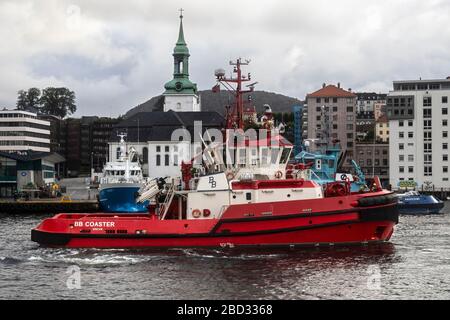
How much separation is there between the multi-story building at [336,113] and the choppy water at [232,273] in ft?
232

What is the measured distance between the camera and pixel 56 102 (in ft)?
459

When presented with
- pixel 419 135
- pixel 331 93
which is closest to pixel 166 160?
pixel 331 93

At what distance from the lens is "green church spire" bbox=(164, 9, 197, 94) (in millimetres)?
107250

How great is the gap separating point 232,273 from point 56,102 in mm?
124792

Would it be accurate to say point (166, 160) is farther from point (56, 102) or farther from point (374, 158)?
point (56, 102)

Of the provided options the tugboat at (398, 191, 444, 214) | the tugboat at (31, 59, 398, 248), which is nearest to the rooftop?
the tugboat at (398, 191, 444, 214)

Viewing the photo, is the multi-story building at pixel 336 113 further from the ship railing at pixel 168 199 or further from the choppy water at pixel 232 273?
the ship railing at pixel 168 199

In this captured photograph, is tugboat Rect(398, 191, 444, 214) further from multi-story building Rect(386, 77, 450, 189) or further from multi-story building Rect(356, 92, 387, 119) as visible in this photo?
multi-story building Rect(356, 92, 387, 119)

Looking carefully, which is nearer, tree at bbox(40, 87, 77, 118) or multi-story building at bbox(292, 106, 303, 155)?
multi-story building at bbox(292, 106, 303, 155)

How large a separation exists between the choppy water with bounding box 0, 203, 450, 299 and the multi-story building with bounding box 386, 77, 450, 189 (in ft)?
182

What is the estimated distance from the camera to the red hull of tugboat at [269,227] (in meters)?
26.3

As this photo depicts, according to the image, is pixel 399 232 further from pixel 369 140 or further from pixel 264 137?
pixel 369 140

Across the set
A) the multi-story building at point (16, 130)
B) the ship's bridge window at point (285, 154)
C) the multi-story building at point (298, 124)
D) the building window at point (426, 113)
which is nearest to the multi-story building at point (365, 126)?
the multi-story building at point (298, 124)

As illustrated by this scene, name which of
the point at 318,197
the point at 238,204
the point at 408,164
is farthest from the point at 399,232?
the point at 408,164
